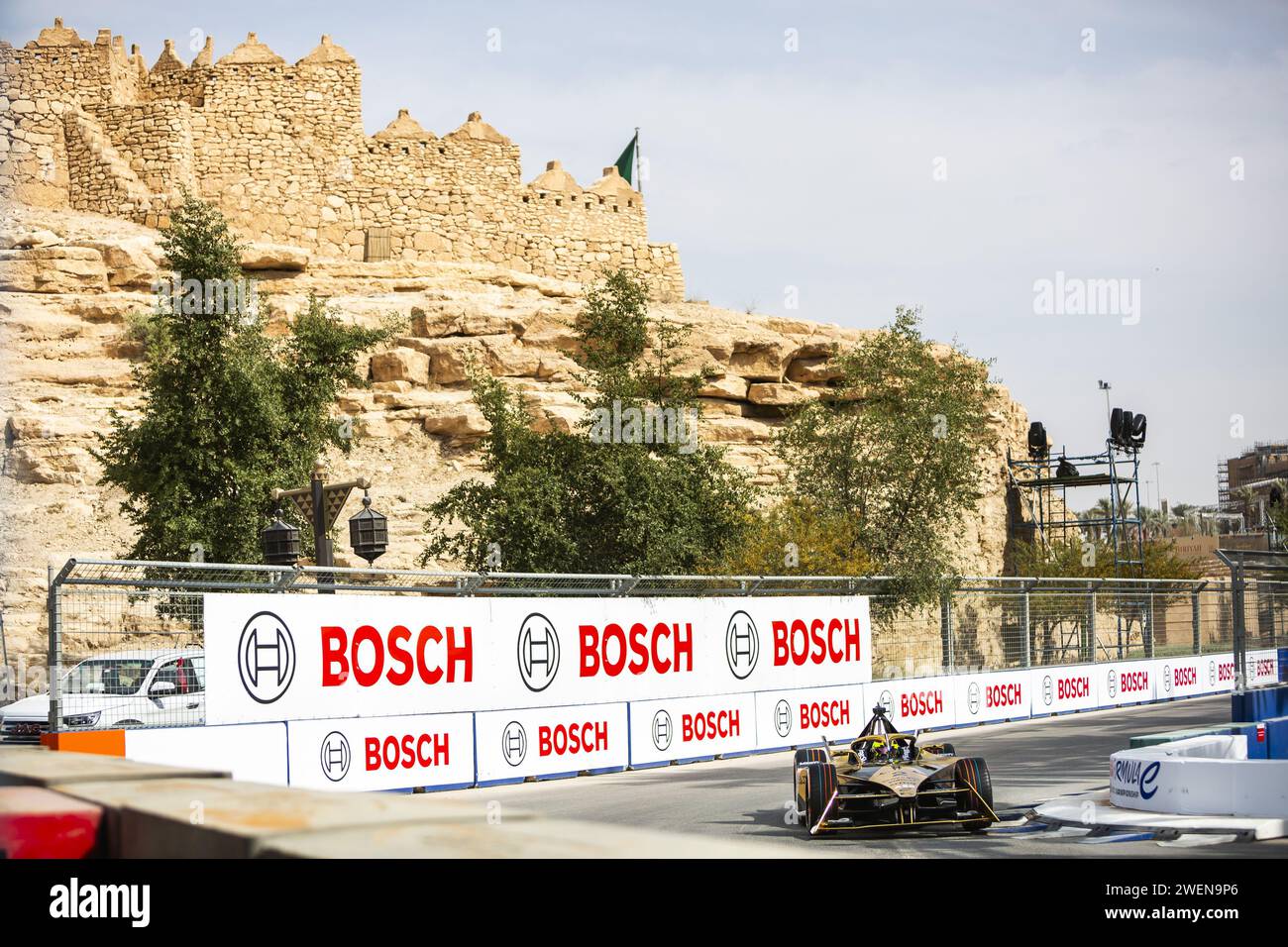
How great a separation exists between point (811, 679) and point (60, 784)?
2017 centimetres

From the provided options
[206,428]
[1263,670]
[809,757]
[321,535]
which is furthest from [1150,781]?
[1263,670]

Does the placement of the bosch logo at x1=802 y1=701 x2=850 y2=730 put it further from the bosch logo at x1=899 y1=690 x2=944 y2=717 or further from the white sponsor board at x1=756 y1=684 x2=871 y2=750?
the bosch logo at x1=899 y1=690 x2=944 y2=717

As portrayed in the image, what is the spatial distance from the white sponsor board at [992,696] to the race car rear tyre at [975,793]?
1418 centimetres

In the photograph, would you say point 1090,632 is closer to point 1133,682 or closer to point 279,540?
point 1133,682

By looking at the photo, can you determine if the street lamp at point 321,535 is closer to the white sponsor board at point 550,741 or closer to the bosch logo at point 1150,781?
the white sponsor board at point 550,741

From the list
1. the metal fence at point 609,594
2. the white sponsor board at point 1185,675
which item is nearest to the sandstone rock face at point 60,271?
the metal fence at point 609,594

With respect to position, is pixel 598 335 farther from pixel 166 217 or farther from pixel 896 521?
pixel 166 217

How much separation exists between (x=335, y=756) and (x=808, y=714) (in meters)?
9.79

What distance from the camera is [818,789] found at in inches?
481

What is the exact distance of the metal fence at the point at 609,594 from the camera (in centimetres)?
1394

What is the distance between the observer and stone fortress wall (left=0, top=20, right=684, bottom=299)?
45562 millimetres

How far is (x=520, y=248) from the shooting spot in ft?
163

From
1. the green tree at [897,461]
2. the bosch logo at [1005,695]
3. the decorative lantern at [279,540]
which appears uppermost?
the green tree at [897,461]

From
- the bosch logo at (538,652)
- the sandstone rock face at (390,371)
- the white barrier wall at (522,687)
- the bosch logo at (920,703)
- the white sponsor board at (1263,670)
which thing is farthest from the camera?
the sandstone rock face at (390,371)
